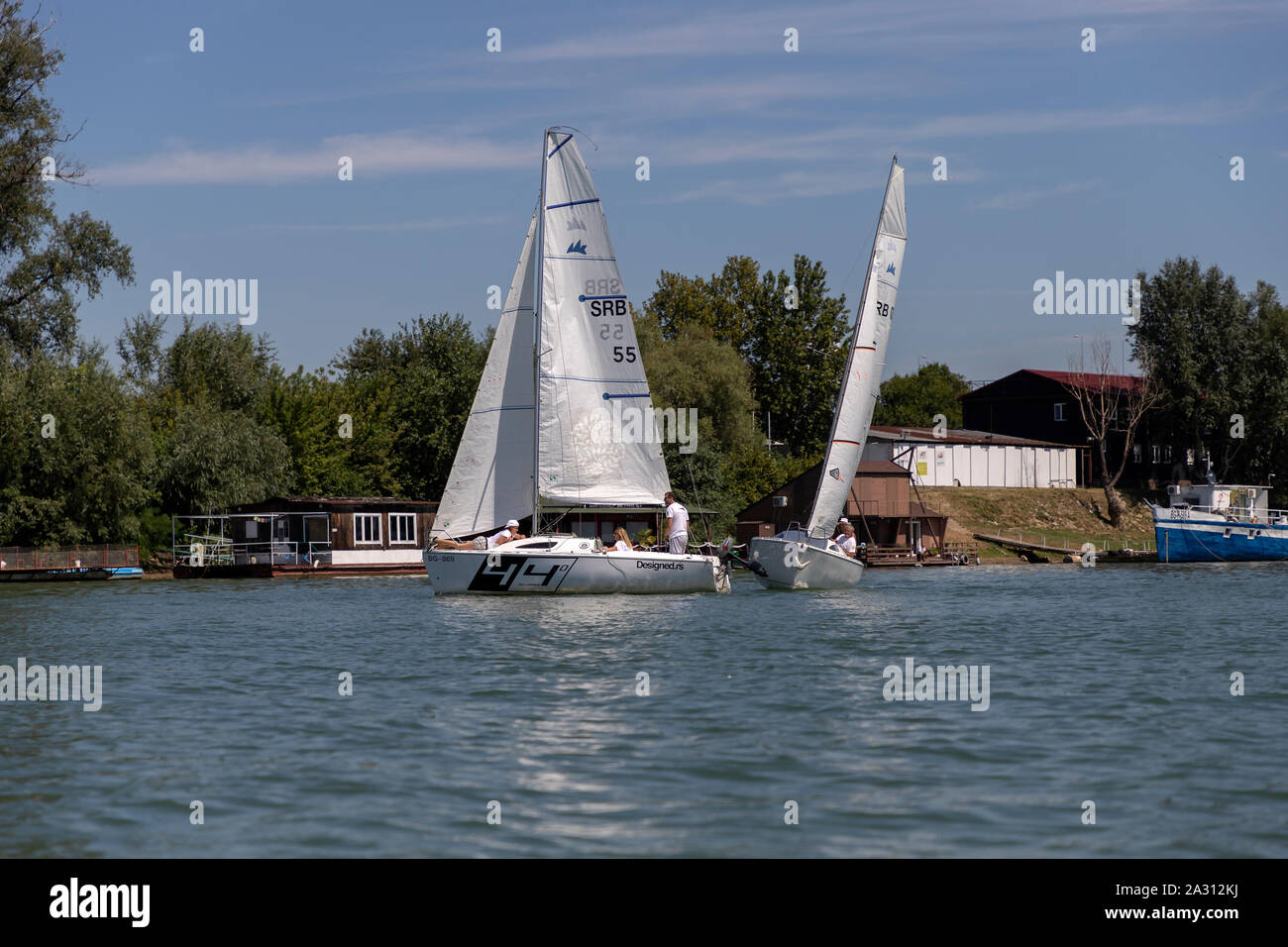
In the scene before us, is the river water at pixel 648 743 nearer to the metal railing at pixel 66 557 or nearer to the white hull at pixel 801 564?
the white hull at pixel 801 564

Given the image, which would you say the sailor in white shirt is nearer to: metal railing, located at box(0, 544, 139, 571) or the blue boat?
metal railing, located at box(0, 544, 139, 571)

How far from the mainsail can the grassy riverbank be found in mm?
44713

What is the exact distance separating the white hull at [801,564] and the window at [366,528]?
3262 cm

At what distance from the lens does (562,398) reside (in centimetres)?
3728

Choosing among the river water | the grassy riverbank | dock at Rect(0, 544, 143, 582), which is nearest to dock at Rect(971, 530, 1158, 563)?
the grassy riverbank

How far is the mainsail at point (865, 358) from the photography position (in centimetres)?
4053

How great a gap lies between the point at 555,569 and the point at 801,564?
8.47m

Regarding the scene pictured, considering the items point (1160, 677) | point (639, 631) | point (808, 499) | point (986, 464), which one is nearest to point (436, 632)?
point (639, 631)

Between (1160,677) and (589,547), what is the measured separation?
696 inches

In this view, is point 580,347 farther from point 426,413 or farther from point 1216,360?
point 1216,360

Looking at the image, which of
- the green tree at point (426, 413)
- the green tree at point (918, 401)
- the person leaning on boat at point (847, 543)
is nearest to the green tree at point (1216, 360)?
the green tree at point (918, 401)

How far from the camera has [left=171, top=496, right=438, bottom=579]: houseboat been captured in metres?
65.8

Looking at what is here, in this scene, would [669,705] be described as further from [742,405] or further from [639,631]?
[742,405]
